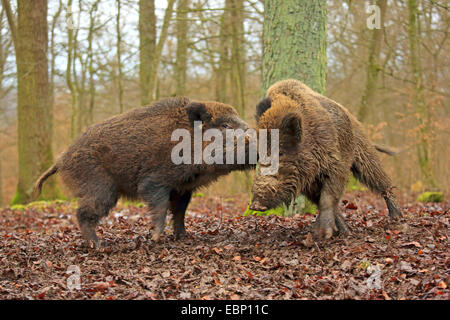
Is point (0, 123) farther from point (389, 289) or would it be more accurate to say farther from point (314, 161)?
point (389, 289)

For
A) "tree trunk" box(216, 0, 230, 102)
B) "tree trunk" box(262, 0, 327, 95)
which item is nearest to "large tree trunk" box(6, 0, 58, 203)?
"tree trunk" box(216, 0, 230, 102)

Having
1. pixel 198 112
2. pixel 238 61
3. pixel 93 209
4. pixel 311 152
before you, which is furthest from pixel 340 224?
pixel 238 61

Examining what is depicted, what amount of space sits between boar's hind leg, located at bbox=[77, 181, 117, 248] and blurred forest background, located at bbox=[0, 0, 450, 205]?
3.77 m

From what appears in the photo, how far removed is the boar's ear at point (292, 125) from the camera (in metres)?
5.69

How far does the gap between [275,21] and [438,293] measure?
234 inches

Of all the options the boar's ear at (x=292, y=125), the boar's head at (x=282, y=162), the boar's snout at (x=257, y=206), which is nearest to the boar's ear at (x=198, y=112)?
the boar's head at (x=282, y=162)

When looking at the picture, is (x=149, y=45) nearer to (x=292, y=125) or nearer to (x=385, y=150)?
(x=385, y=150)

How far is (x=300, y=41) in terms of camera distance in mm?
8141

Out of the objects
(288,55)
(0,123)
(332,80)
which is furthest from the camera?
(0,123)

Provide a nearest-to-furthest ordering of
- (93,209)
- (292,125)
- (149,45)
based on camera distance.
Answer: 1. (292,125)
2. (93,209)
3. (149,45)

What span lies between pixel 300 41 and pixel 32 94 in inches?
389
